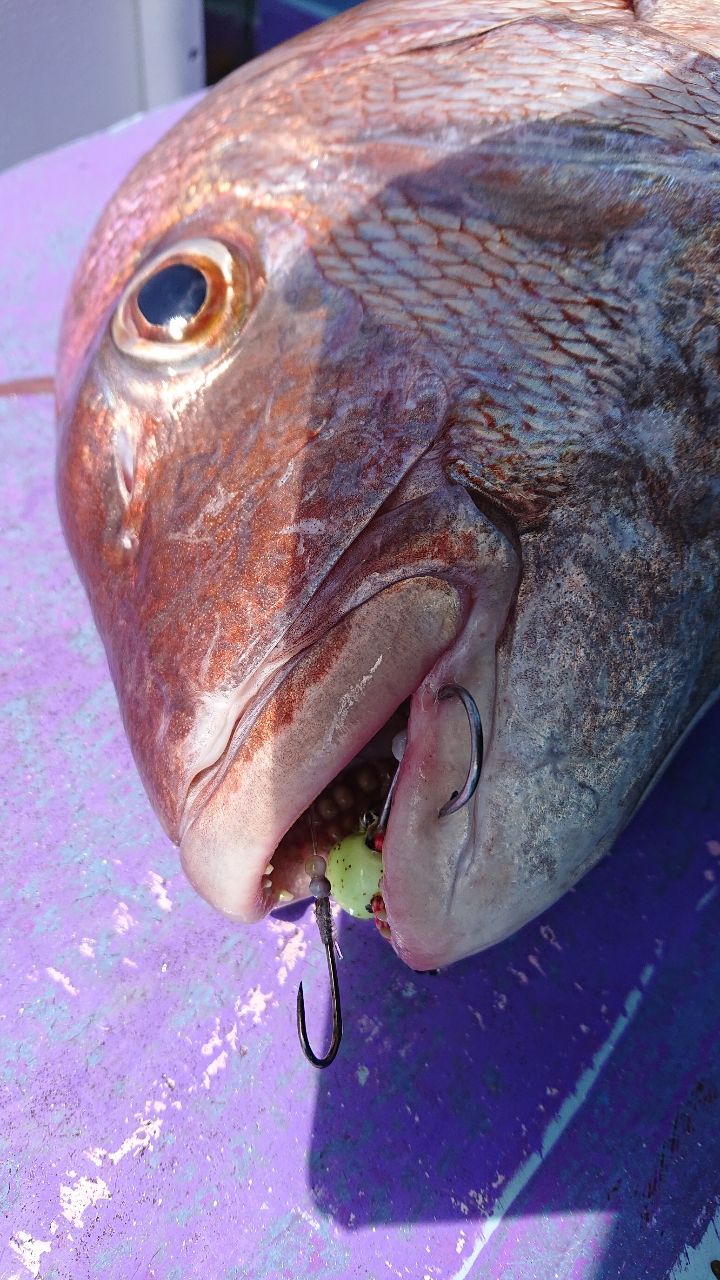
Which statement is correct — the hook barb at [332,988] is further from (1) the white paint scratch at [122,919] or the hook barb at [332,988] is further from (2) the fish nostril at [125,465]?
(2) the fish nostril at [125,465]

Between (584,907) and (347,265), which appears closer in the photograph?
(347,265)

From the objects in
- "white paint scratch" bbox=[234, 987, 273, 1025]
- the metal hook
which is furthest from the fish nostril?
"white paint scratch" bbox=[234, 987, 273, 1025]

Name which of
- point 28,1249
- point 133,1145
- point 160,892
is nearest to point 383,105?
point 160,892

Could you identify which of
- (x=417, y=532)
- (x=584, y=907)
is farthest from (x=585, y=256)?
(x=584, y=907)

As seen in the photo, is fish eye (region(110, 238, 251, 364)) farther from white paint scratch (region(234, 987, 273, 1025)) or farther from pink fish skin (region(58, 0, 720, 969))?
white paint scratch (region(234, 987, 273, 1025))

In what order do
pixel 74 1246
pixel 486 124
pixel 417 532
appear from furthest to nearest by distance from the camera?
pixel 74 1246 → pixel 486 124 → pixel 417 532

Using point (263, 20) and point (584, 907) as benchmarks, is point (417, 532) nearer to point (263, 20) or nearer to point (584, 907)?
point (584, 907)

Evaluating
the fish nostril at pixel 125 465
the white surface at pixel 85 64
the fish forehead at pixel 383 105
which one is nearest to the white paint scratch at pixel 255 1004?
the fish nostril at pixel 125 465

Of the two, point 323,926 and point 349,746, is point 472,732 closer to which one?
point 349,746
